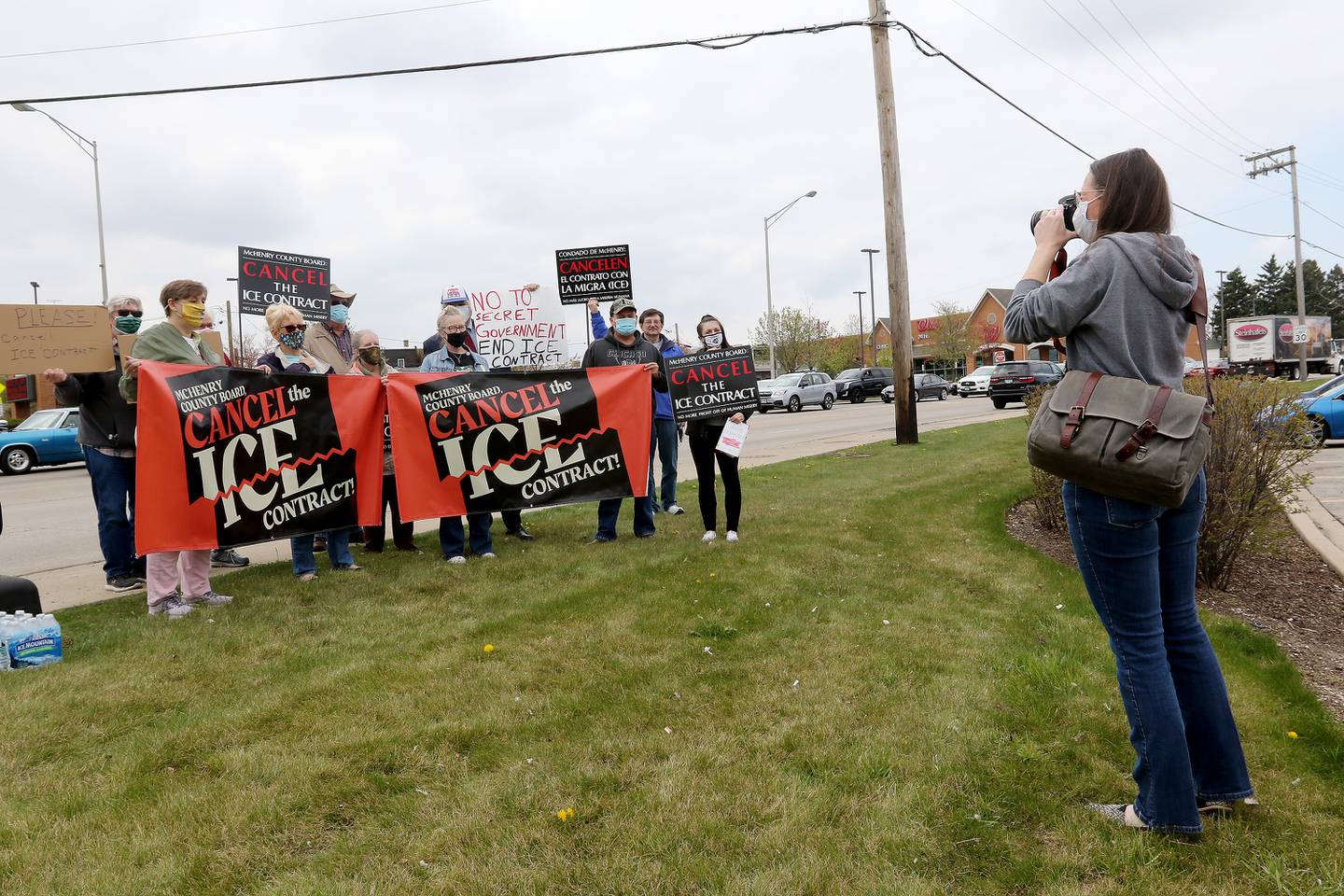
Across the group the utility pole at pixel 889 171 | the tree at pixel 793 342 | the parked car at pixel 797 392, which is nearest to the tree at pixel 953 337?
the tree at pixel 793 342

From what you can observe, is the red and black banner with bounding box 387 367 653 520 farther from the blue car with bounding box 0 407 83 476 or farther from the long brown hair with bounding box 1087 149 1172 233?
the blue car with bounding box 0 407 83 476

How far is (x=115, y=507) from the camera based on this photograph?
5832 millimetres

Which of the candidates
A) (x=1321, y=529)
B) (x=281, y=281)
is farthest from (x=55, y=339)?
(x=1321, y=529)

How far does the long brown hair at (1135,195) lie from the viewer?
2379mm

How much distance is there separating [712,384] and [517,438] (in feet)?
5.21

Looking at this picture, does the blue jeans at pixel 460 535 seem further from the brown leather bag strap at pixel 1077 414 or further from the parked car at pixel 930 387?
the parked car at pixel 930 387

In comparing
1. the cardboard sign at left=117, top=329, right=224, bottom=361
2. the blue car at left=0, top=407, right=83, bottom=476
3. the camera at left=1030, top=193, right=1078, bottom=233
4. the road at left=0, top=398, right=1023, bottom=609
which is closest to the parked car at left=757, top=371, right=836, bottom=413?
the road at left=0, top=398, right=1023, bottom=609

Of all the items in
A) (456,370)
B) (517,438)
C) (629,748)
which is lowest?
(629,748)

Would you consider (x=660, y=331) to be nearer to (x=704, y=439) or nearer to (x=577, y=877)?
(x=704, y=439)

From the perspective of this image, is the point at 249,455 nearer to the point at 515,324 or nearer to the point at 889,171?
the point at 515,324

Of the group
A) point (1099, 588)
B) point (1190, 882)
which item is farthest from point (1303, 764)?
point (1099, 588)

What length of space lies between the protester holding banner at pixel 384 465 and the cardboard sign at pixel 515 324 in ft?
17.9

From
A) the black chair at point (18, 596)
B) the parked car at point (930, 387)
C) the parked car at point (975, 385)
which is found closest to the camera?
the black chair at point (18, 596)

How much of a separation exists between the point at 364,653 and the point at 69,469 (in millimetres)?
19522
